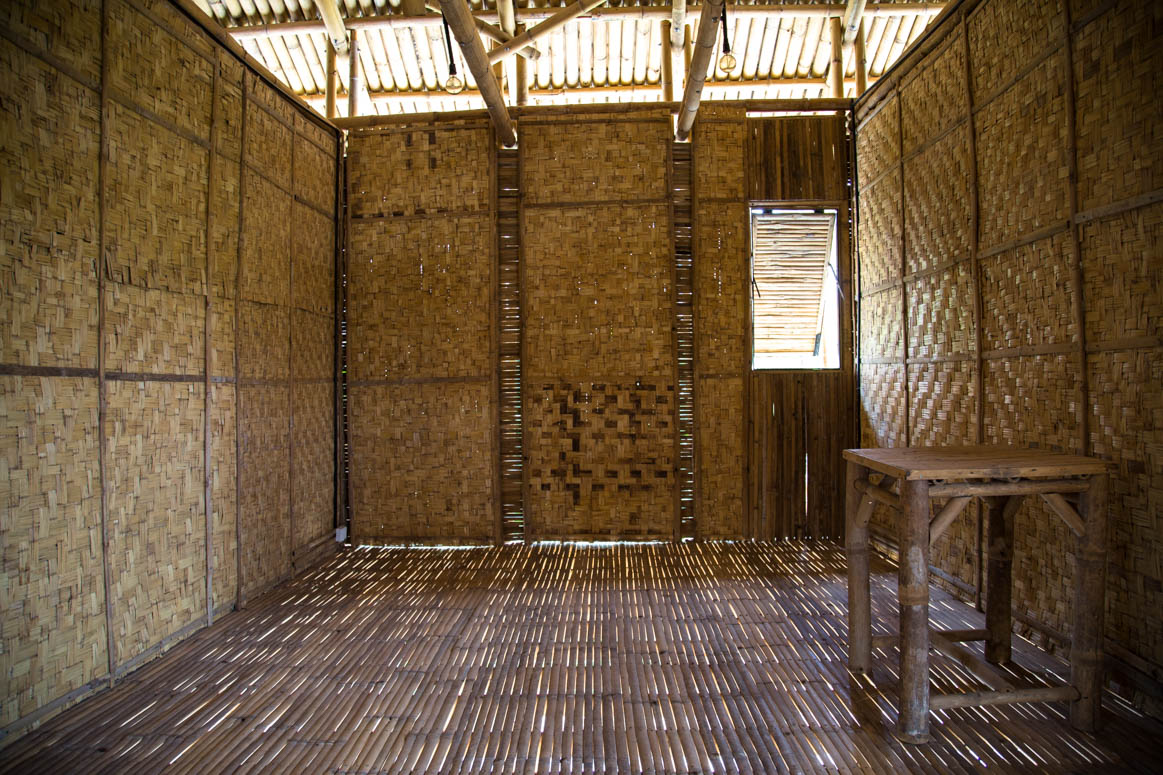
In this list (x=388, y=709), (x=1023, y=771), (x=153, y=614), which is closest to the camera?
(x=1023, y=771)

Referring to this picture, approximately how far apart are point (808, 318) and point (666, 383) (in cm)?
154

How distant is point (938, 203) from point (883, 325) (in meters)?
1.04

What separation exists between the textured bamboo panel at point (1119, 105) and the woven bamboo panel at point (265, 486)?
495 centimetres

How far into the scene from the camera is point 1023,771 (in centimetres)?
Result: 197

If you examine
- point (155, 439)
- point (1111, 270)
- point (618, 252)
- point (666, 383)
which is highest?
point (618, 252)

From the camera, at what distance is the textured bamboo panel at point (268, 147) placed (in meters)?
3.75

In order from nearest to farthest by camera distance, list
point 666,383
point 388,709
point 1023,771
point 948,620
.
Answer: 1. point 1023,771
2. point 388,709
3. point 948,620
4. point 666,383

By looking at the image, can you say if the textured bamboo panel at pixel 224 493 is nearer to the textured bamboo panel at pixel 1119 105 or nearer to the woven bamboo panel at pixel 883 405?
the woven bamboo panel at pixel 883 405

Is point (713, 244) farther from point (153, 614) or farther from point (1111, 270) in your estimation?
point (153, 614)

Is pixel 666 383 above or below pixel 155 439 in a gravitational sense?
above

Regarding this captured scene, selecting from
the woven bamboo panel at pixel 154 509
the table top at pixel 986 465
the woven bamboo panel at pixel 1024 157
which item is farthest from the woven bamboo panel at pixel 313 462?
the woven bamboo panel at pixel 1024 157

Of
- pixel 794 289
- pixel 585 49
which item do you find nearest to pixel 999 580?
pixel 794 289

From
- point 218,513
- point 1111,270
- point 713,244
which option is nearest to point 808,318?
point 713,244

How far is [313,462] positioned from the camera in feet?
14.7
